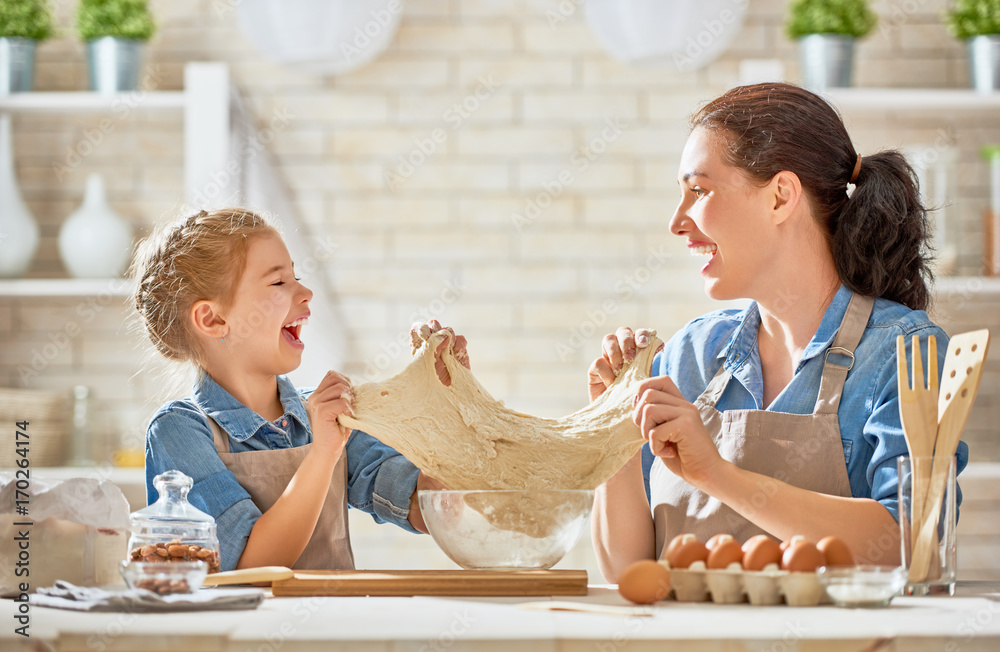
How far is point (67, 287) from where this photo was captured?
9.86ft

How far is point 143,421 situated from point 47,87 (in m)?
1.14

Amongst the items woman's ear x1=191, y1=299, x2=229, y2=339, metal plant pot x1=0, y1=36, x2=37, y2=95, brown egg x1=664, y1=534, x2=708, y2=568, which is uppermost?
metal plant pot x1=0, y1=36, x2=37, y2=95

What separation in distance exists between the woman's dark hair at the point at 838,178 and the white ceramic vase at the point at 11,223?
2.22m

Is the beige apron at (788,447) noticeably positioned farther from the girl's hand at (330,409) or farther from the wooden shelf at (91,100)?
Answer: the wooden shelf at (91,100)

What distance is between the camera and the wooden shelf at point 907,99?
3025 mm

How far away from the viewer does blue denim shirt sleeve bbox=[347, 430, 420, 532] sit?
71.3 inches

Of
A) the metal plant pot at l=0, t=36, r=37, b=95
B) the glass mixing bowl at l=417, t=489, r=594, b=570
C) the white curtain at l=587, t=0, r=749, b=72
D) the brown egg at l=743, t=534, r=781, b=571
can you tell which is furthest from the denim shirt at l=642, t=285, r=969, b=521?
the metal plant pot at l=0, t=36, r=37, b=95

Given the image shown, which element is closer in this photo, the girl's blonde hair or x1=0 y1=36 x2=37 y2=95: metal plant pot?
the girl's blonde hair

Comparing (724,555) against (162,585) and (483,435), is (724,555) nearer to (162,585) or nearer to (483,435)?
(483,435)

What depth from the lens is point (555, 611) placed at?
3.46 ft

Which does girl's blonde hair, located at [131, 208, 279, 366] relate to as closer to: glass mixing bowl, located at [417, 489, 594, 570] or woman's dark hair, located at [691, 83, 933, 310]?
glass mixing bowl, located at [417, 489, 594, 570]

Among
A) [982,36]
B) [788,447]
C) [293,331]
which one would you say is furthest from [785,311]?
[982,36]

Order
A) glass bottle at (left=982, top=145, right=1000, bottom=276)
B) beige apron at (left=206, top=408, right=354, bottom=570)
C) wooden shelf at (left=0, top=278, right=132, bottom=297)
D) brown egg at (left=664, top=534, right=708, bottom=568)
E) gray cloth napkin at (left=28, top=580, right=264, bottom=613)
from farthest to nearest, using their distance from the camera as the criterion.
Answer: glass bottle at (left=982, top=145, right=1000, bottom=276) → wooden shelf at (left=0, top=278, right=132, bottom=297) → beige apron at (left=206, top=408, right=354, bottom=570) → brown egg at (left=664, top=534, right=708, bottom=568) → gray cloth napkin at (left=28, top=580, right=264, bottom=613)

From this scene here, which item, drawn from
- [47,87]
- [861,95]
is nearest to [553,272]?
[861,95]
